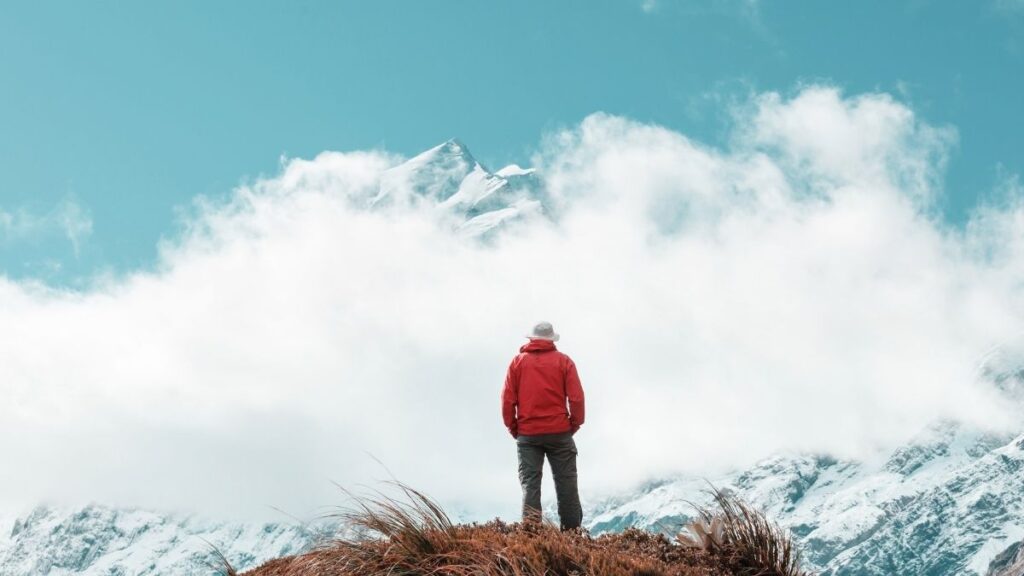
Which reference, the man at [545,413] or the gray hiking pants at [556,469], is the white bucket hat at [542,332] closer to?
the man at [545,413]

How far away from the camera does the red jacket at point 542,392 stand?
11.5m

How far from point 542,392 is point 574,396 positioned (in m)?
0.37

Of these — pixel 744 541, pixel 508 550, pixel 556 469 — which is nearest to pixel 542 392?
pixel 556 469

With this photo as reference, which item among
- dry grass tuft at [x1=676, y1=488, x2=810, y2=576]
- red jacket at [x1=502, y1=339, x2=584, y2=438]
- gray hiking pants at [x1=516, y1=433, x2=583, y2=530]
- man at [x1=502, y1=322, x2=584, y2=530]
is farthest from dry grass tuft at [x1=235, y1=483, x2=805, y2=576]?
red jacket at [x1=502, y1=339, x2=584, y2=438]

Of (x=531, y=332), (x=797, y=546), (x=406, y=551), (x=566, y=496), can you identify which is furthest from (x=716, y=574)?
(x=531, y=332)

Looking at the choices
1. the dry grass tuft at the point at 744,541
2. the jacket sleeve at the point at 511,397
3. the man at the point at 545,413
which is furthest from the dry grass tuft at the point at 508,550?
the jacket sleeve at the point at 511,397

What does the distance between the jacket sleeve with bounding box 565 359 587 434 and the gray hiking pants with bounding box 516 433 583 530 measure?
0.24 meters

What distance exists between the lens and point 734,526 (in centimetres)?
907

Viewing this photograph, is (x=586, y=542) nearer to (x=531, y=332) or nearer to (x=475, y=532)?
(x=475, y=532)

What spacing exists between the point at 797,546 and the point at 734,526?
1.05 meters

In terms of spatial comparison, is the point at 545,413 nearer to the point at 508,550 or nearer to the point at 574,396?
the point at 574,396

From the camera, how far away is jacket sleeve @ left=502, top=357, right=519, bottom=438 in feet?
38.4

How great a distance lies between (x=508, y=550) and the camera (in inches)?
305

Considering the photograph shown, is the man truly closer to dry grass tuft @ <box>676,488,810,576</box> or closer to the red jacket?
the red jacket
